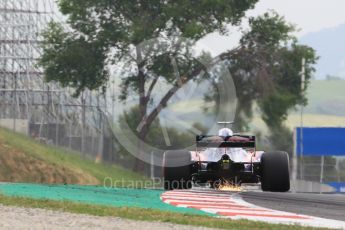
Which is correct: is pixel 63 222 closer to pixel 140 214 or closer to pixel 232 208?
pixel 140 214

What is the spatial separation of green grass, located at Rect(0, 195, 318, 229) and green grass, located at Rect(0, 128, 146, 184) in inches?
831

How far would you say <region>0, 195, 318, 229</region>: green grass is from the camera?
1227 cm

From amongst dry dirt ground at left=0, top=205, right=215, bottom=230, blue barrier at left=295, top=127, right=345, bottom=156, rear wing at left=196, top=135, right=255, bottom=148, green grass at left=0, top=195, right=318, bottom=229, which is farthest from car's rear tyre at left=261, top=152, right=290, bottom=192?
blue barrier at left=295, top=127, right=345, bottom=156

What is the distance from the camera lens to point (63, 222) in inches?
455

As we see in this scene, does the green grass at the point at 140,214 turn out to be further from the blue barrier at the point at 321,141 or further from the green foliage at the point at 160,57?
the green foliage at the point at 160,57

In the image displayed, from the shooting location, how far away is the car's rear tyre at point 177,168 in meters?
20.0

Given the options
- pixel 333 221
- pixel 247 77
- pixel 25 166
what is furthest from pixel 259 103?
pixel 333 221

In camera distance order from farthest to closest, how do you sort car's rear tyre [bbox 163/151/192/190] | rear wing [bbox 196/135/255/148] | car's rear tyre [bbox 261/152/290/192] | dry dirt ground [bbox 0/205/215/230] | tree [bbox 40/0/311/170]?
tree [bbox 40/0/311/170] → car's rear tyre [bbox 163/151/192/190] → rear wing [bbox 196/135/255/148] → car's rear tyre [bbox 261/152/290/192] → dry dirt ground [bbox 0/205/215/230]

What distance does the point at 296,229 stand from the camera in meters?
12.0

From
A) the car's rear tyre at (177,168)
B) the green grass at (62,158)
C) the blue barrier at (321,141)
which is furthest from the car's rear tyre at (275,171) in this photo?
the blue barrier at (321,141)

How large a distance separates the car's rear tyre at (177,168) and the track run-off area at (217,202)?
0.30 m

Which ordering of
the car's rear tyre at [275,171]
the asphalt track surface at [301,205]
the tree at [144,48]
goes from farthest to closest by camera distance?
the tree at [144,48] < the car's rear tyre at [275,171] < the asphalt track surface at [301,205]

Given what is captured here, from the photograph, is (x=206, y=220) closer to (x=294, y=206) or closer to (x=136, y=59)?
(x=294, y=206)

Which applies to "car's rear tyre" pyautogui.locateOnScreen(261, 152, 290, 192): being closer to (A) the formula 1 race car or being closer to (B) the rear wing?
(A) the formula 1 race car
